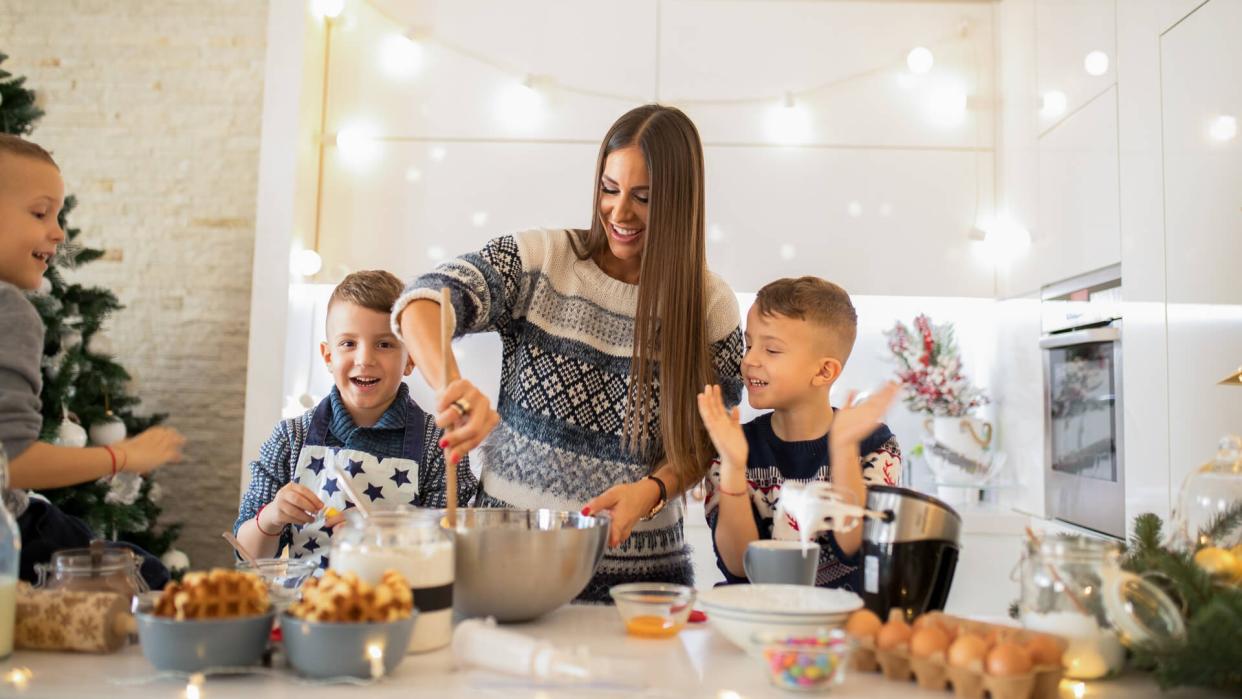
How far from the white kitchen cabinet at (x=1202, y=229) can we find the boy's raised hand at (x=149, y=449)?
1.89 m

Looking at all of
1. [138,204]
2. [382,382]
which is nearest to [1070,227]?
[382,382]

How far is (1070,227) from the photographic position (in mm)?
2746

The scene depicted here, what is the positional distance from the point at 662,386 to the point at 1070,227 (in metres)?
1.77

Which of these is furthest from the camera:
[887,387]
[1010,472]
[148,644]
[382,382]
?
[1010,472]

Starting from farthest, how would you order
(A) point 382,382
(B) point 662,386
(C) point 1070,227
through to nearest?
1. (C) point 1070,227
2. (A) point 382,382
3. (B) point 662,386

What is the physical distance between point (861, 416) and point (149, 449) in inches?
34.7

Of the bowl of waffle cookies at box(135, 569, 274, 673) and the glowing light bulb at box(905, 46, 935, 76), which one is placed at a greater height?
the glowing light bulb at box(905, 46, 935, 76)

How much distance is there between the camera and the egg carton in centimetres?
81

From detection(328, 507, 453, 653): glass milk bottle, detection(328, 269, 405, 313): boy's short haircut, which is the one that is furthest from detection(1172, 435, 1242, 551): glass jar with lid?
detection(328, 269, 405, 313): boy's short haircut

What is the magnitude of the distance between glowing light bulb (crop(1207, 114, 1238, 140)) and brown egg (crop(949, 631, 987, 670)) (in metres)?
1.58

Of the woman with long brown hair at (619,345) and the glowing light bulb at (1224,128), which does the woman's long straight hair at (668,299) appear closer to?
the woman with long brown hair at (619,345)

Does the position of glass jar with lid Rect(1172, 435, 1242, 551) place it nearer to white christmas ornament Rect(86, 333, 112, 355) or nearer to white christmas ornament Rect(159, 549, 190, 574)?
white christmas ornament Rect(86, 333, 112, 355)

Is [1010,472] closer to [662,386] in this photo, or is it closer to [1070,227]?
[1070,227]

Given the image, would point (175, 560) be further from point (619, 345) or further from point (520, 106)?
point (619, 345)
